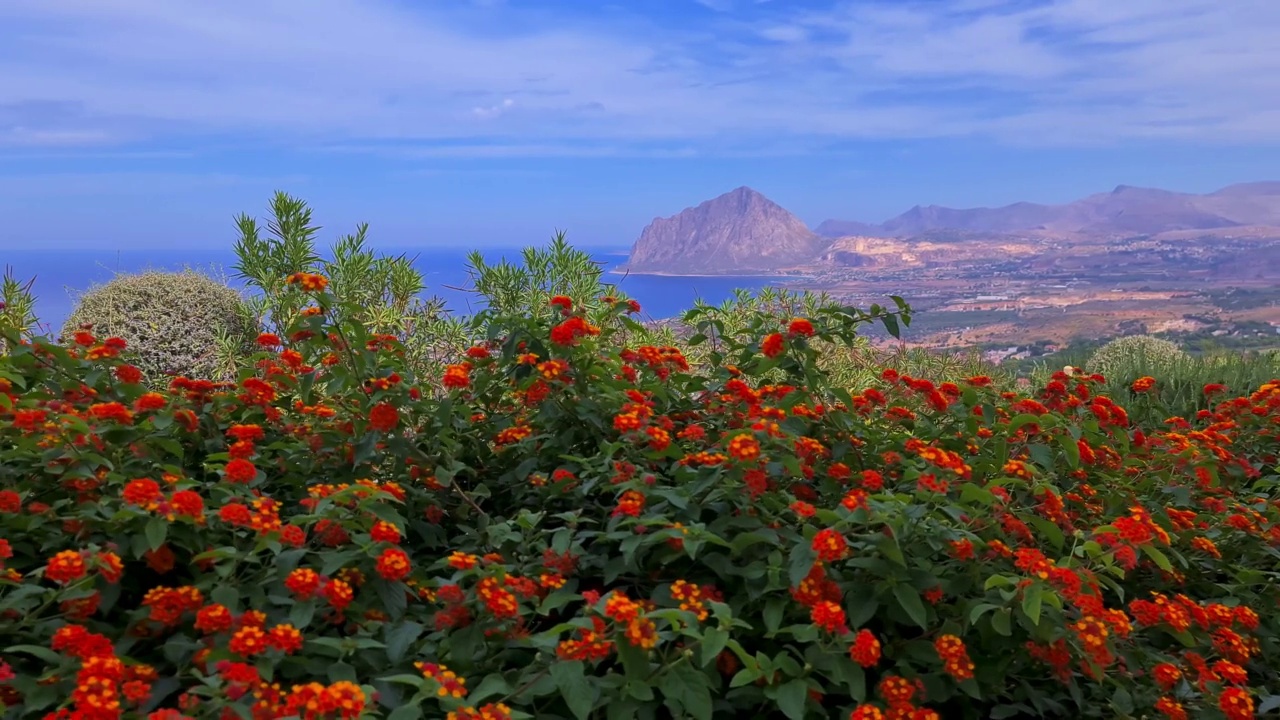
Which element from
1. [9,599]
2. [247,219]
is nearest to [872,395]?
[9,599]

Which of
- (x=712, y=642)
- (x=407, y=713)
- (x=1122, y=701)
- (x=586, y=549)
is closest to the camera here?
(x=407, y=713)

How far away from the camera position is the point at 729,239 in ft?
85.8

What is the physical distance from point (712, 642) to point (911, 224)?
161 feet

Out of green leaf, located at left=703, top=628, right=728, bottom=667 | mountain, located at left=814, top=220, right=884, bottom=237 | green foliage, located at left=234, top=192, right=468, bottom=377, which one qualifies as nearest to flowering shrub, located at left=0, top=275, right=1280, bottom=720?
green leaf, located at left=703, top=628, right=728, bottom=667

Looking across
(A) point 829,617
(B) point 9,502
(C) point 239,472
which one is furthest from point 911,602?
(B) point 9,502

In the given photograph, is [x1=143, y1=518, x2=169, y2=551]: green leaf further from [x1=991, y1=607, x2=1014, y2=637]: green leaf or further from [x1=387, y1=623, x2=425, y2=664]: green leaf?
[x1=991, y1=607, x2=1014, y2=637]: green leaf

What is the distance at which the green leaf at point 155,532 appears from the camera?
4.65 feet

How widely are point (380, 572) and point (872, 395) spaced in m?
1.50

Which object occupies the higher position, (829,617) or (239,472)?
(239,472)

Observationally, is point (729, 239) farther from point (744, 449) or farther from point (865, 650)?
point (865, 650)

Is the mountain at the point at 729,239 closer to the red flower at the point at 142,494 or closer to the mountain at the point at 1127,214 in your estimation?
the mountain at the point at 1127,214

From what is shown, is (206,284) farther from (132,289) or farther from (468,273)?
(468,273)

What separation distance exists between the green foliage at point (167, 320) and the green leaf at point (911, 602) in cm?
572

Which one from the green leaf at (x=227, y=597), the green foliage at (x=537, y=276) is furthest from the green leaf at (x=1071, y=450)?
the green foliage at (x=537, y=276)
